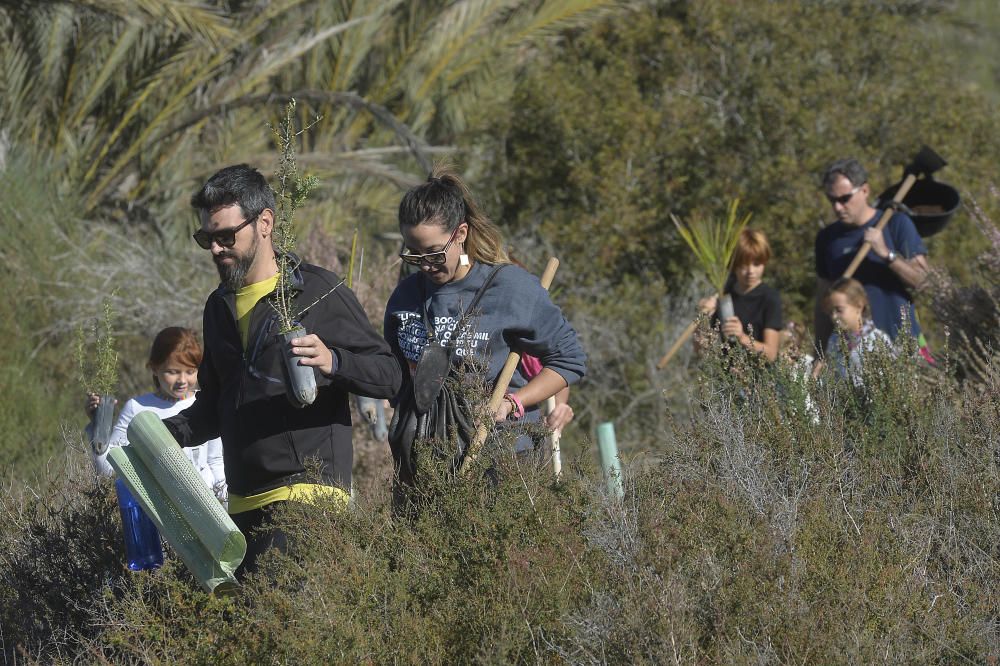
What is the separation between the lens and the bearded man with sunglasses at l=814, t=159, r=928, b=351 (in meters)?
6.86

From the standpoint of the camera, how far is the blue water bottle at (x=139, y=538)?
4348 mm

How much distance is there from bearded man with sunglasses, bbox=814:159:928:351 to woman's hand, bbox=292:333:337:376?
12.0ft

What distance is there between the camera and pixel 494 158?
37.6 feet

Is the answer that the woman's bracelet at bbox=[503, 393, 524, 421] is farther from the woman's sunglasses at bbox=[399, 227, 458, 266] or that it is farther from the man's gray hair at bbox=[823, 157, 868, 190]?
the man's gray hair at bbox=[823, 157, 868, 190]

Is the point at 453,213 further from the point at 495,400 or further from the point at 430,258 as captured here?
the point at 495,400

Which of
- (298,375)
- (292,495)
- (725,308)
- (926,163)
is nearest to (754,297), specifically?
(725,308)

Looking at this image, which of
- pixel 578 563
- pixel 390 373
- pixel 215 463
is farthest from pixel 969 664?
pixel 215 463

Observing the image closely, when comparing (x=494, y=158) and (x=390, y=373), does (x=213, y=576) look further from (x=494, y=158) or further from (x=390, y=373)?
(x=494, y=158)

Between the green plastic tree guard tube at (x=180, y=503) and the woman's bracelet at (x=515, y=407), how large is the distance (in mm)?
991

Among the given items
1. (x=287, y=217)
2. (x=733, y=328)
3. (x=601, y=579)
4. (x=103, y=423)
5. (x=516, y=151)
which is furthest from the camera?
(x=516, y=151)

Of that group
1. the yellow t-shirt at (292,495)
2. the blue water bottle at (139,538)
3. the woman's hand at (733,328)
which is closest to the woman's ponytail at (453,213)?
the yellow t-shirt at (292,495)

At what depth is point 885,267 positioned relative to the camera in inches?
277

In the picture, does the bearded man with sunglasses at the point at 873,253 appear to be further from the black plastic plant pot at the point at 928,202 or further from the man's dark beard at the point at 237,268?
the man's dark beard at the point at 237,268

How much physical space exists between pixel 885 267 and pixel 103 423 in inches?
160
